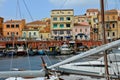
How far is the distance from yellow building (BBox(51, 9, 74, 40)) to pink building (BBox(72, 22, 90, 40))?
5.53 ft

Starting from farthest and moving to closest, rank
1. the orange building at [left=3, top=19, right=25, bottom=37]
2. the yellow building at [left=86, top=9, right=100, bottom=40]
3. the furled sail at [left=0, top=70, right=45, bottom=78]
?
1. the orange building at [left=3, top=19, right=25, bottom=37]
2. the yellow building at [left=86, top=9, right=100, bottom=40]
3. the furled sail at [left=0, top=70, right=45, bottom=78]

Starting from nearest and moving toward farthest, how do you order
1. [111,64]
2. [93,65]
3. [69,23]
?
1. [111,64]
2. [93,65]
3. [69,23]

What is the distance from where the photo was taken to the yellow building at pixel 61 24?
10356cm

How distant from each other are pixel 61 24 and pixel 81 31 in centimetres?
738

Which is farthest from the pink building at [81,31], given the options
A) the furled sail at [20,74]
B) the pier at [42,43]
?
the furled sail at [20,74]

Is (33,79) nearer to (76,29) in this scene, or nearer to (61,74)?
(61,74)

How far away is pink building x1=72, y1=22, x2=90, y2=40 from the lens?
104m

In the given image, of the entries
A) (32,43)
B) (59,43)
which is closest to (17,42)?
(32,43)

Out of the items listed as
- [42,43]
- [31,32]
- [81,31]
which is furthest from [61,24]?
[42,43]

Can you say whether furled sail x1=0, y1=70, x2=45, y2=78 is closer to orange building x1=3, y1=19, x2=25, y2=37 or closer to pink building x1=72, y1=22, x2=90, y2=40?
A: pink building x1=72, y1=22, x2=90, y2=40

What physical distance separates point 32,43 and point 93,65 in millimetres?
74302

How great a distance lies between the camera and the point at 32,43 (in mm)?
95375

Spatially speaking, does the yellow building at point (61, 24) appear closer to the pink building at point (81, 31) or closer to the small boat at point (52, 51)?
the pink building at point (81, 31)

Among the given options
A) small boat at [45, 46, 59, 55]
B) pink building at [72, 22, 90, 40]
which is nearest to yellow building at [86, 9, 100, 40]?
pink building at [72, 22, 90, 40]
